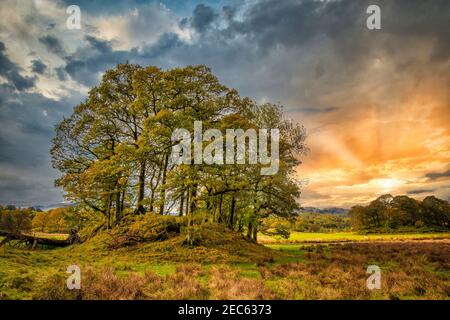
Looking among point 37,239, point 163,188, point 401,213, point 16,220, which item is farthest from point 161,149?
point 401,213

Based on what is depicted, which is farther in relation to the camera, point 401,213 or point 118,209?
point 401,213

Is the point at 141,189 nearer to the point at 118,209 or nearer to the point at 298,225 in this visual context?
the point at 118,209

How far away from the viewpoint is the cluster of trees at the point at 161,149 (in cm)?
2050

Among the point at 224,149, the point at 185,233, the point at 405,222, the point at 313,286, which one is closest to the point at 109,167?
the point at 185,233

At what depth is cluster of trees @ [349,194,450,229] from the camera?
78.9 metres

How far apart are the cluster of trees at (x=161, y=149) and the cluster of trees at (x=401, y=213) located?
6893 centimetres

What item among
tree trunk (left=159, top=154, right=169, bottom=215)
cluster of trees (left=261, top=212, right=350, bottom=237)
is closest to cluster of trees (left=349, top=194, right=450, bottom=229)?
cluster of trees (left=261, top=212, right=350, bottom=237)

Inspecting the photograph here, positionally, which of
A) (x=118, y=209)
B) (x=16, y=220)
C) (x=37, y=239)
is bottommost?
(x=16, y=220)

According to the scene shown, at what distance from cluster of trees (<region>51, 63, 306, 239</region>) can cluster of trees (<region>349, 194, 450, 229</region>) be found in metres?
68.9

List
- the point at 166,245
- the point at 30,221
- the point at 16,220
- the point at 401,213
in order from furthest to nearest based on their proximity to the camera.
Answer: the point at 401,213 → the point at 30,221 → the point at 16,220 → the point at 166,245

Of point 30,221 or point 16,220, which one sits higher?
point 16,220

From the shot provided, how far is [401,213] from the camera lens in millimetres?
82562

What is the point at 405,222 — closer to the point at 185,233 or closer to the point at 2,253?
the point at 185,233

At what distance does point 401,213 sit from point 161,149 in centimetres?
8677
